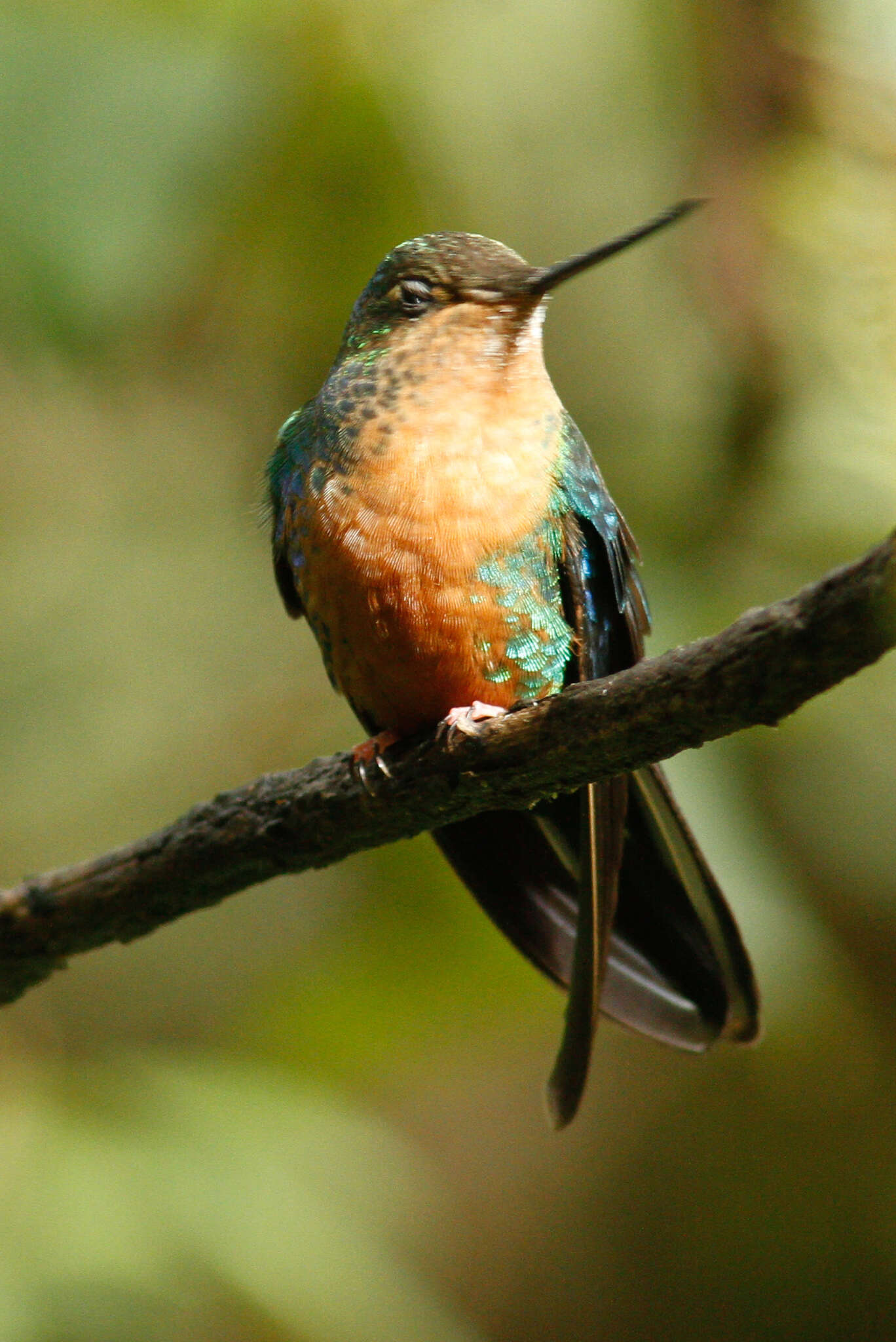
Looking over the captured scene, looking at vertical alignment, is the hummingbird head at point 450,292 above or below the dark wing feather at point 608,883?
above

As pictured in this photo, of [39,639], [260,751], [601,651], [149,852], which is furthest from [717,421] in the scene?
[39,639]

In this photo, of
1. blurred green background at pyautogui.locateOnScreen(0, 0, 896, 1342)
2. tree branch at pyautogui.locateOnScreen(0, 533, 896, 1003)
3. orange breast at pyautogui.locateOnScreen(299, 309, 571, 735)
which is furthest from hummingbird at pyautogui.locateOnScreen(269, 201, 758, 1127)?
blurred green background at pyautogui.locateOnScreen(0, 0, 896, 1342)

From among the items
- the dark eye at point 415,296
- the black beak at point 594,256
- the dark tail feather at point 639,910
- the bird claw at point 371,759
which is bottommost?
the dark tail feather at point 639,910

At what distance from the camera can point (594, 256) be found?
2.24 metres

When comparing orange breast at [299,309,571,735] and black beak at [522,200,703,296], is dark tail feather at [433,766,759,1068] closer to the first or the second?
orange breast at [299,309,571,735]

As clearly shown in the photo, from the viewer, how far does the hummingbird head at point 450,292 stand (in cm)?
252

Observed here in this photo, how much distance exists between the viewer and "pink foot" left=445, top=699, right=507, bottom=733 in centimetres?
221

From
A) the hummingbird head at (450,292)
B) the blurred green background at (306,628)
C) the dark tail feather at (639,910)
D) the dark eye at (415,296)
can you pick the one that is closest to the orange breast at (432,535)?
the hummingbird head at (450,292)

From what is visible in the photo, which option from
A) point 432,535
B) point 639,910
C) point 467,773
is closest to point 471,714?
point 467,773

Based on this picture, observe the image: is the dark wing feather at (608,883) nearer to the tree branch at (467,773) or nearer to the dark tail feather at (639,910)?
the dark tail feather at (639,910)

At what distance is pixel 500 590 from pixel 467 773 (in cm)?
36

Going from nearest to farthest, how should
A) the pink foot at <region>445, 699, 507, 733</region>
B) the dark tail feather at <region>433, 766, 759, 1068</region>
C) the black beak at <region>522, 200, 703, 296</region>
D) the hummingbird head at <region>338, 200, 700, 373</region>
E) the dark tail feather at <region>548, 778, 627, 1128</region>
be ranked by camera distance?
the black beak at <region>522, 200, 703, 296</region> → the pink foot at <region>445, 699, 507, 733</region> → the dark tail feather at <region>548, 778, 627, 1128</region> → the hummingbird head at <region>338, 200, 700, 373</region> → the dark tail feather at <region>433, 766, 759, 1068</region>

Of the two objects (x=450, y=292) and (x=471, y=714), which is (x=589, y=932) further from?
(x=450, y=292)

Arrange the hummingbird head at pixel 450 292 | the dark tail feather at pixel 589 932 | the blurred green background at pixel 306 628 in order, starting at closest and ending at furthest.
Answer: the dark tail feather at pixel 589 932 → the hummingbird head at pixel 450 292 → the blurred green background at pixel 306 628
